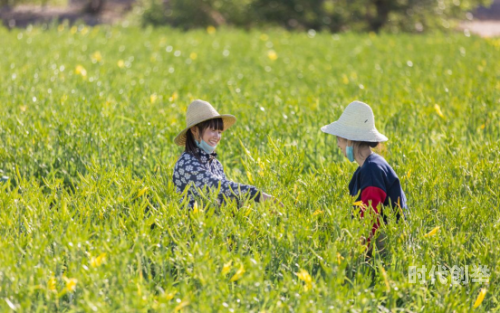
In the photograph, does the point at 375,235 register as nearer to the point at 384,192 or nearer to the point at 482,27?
the point at 384,192

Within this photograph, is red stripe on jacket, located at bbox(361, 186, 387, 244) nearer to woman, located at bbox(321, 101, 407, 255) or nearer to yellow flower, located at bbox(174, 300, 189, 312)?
woman, located at bbox(321, 101, 407, 255)

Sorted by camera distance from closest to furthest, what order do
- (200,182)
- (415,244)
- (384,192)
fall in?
(415,244) → (384,192) → (200,182)

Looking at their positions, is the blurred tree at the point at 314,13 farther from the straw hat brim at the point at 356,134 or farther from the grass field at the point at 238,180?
the straw hat brim at the point at 356,134

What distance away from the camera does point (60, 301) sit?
2441mm

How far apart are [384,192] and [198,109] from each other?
120 cm

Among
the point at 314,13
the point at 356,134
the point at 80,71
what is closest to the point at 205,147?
the point at 356,134

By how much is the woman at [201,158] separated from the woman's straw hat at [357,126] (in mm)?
561

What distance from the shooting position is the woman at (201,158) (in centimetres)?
336

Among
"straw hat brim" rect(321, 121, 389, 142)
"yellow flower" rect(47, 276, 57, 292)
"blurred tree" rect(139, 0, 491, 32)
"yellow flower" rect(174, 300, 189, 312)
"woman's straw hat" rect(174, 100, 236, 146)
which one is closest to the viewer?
"yellow flower" rect(174, 300, 189, 312)

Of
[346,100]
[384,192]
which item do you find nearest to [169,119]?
[346,100]

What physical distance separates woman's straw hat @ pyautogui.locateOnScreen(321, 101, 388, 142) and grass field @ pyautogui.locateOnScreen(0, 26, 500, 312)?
318 mm

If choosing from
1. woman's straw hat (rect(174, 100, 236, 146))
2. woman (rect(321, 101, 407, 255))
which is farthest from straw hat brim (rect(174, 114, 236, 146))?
woman (rect(321, 101, 407, 255))

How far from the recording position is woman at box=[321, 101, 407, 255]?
3064 mm

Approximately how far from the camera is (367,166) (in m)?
3.11
